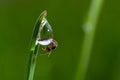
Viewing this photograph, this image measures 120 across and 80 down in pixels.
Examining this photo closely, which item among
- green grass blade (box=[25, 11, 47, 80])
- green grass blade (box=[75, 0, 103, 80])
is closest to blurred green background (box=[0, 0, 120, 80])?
green grass blade (box=[75, 0, 103, 80])

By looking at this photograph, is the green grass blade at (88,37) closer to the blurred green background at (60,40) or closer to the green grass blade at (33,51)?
the blurred green background at (60,40)

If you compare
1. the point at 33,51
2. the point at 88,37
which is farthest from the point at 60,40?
the point at 33,51

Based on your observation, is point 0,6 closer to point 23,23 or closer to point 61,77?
point 23,23

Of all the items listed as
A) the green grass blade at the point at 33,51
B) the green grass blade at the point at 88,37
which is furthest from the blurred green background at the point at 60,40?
the green grass blade at the point at 33,51

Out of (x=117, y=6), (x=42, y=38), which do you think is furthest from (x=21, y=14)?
(x=42, y=38)

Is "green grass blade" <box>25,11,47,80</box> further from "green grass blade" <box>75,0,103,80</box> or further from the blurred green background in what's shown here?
the blurred green background

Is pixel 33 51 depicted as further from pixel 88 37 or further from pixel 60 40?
pixel 60 40
